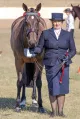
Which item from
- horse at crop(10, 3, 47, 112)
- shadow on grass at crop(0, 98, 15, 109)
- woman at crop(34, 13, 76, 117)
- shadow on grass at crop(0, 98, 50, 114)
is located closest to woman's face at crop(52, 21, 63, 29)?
woman at crop(34, 13, 76, 117)

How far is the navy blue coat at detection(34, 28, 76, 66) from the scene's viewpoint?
390 inches

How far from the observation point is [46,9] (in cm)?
4191

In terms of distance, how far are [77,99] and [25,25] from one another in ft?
9.10

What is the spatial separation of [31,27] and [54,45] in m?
0.81

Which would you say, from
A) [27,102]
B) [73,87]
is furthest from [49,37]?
[73,87]

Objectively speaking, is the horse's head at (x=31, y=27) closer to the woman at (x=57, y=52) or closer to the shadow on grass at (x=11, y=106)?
the woman at (x=57, y=52)

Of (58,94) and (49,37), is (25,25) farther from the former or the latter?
(58,94)

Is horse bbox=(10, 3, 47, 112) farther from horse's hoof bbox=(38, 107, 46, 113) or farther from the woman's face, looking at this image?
the woman's face

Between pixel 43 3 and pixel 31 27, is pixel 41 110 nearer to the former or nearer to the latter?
pixel 31 27

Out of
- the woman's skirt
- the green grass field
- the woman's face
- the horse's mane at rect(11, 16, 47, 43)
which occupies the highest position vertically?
the woman's face

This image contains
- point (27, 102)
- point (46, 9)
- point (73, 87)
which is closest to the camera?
point (27, 102)

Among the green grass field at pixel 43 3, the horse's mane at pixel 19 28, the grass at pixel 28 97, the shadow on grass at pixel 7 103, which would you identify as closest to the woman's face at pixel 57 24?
the horse's mane at pixel 19 28

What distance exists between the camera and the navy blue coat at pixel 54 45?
9.91m

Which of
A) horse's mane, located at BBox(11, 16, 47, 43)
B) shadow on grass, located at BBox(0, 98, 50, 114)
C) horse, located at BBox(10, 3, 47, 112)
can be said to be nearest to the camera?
horse, located at BBox(10, 3, 47, 112)
